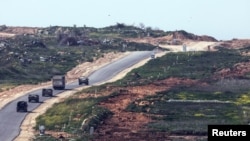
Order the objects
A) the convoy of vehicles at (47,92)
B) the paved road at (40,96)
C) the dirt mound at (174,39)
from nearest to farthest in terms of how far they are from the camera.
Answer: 1. the paved road at (40,96)
2. the convoy of vehicles at (47,92)
3. the dirt mound at (174,39)

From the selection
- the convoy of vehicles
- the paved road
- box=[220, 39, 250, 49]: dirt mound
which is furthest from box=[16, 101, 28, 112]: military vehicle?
box=[220, 39, 250, 49]: dirt mound

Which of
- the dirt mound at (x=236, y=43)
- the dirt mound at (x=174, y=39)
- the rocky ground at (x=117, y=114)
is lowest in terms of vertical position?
the rocky ground at (x=117, y=114)

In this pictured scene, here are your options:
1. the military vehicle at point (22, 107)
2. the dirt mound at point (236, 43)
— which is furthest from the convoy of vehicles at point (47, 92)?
the dirt mound at point (236, 43)

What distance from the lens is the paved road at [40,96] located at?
66794 mm

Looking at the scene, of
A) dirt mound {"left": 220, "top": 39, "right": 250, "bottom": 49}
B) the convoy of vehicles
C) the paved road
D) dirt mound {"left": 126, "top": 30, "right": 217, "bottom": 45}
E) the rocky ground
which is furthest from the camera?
dirt mound {"left": 126, "top": 30, "right": 217, "bottom": 45}

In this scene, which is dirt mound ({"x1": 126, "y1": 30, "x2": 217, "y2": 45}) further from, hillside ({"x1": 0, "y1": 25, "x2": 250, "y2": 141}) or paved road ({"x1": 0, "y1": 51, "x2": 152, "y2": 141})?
paved road ({"x1": 0, "y1": 51, "x2": 152, "y2": 141})

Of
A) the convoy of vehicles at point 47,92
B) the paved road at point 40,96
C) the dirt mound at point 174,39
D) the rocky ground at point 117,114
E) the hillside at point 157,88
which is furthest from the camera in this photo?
the dirt mound at point 174,39

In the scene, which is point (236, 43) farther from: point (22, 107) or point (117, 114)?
point (22, 107)

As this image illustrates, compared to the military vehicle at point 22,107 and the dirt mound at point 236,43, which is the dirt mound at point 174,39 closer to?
the dirt mound at point 236,43

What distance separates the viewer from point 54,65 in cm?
12800

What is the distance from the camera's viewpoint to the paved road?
Result: 219ft

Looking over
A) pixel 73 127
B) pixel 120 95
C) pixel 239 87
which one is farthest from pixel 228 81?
pixel 73 127

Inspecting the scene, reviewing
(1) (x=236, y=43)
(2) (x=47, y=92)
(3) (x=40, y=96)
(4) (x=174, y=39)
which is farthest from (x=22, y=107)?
(4) (x=174, y=39)

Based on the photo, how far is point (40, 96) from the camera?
92.2 meters
